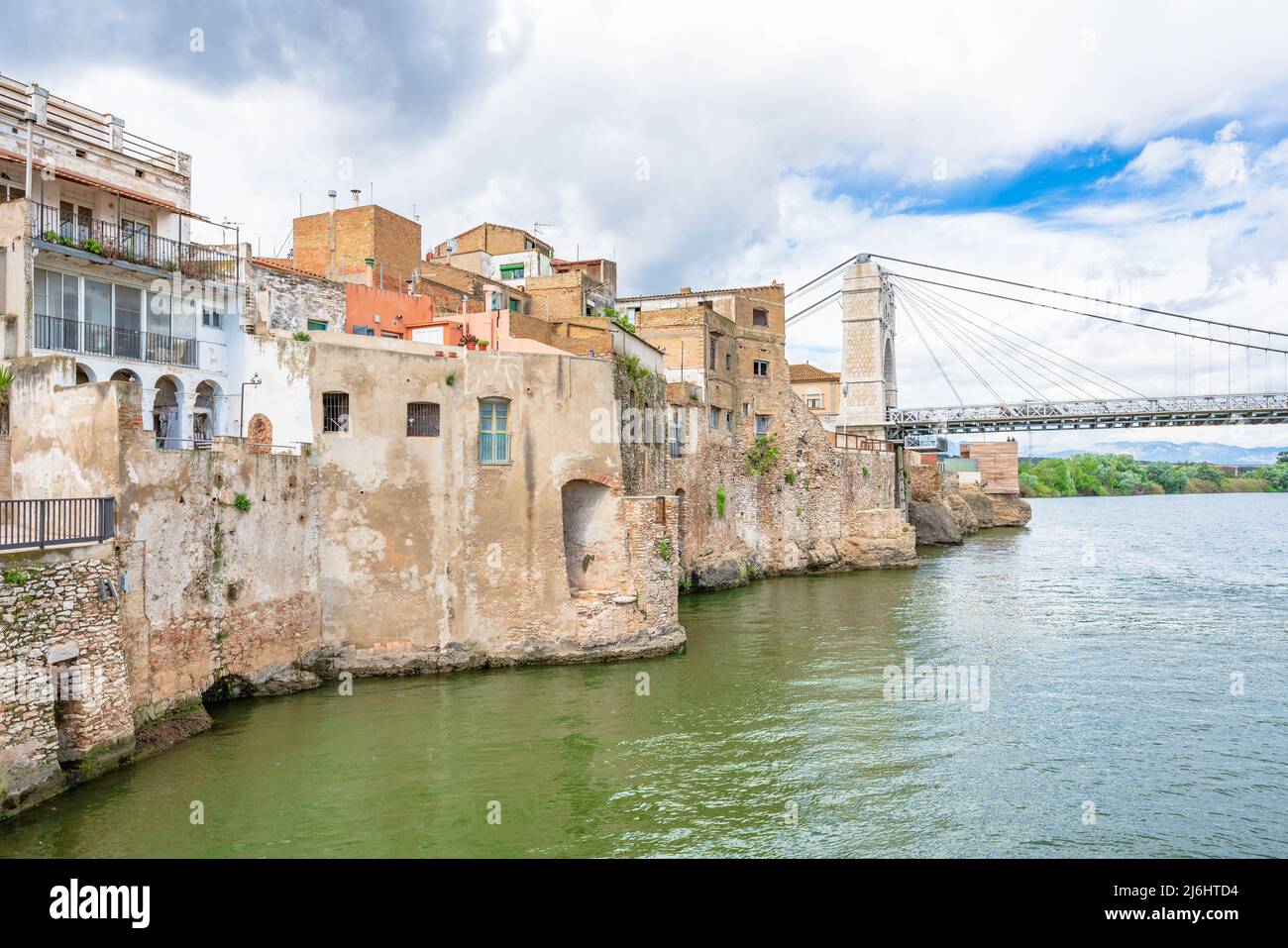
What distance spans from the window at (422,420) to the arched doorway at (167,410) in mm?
6179

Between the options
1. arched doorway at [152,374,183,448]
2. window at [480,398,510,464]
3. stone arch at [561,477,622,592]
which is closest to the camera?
window at [480,398,510,464]

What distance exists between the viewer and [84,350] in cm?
1950

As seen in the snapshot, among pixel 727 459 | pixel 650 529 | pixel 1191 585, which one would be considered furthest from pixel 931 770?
pixel 1191 585

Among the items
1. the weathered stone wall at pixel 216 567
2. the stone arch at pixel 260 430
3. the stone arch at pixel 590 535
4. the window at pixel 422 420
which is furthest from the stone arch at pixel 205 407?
the stone arch at pixel 590 535

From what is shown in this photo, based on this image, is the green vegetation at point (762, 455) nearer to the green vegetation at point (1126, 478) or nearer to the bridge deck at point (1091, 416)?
the bridge deck at point (1091, 416)

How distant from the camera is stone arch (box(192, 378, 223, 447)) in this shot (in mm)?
21500

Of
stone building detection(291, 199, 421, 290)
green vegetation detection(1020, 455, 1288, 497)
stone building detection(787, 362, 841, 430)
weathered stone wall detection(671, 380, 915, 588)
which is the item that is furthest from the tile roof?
green vegetation detection(1020, 455, 1288, 497)

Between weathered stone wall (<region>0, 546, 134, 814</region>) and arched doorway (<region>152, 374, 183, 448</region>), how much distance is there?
8.54 m

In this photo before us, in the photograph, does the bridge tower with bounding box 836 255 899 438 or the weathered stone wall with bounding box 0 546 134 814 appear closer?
the weathered stone wall with bounding box 0 546 134 814

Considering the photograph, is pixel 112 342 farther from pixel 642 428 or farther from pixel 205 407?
pixel 642 428

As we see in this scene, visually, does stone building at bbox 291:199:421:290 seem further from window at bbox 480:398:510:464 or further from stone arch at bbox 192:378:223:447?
window at bbox 480:398:510:464

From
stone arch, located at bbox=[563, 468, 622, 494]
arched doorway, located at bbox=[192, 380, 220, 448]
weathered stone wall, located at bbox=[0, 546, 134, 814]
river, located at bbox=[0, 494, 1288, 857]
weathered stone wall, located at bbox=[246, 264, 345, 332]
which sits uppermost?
weathered stone wall, located at bbox=[246, 264, 345, 332]

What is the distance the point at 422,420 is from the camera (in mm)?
19797
